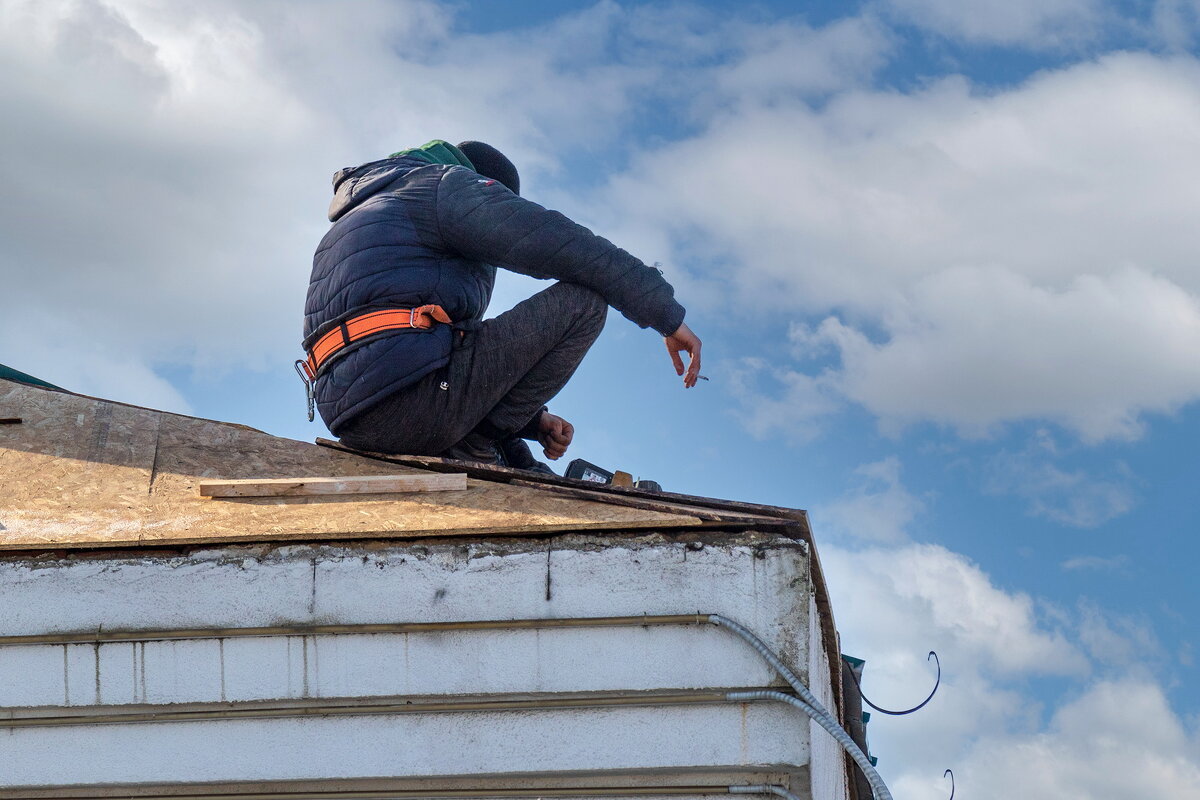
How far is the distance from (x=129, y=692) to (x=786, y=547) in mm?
2320

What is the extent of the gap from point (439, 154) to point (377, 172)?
0.43 meters

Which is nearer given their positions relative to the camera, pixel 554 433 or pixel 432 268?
pixel 432 268

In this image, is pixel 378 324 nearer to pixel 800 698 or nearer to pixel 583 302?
pixel 583 302

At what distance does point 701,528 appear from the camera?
14.2 ft

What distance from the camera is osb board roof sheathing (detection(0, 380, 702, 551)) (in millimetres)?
4477

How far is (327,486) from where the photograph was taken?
16.2ft

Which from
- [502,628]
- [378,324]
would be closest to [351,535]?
[502,628]

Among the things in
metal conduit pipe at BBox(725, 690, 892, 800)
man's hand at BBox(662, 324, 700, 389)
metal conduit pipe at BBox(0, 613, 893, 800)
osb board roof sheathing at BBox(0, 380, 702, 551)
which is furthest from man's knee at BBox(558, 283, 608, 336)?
metal conduit pipe at BBox(725, 690, 892, 800)

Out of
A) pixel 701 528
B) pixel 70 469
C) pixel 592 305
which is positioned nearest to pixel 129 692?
pixel 70 469

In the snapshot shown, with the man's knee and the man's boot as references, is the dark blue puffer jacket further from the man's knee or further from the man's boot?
the man's boot

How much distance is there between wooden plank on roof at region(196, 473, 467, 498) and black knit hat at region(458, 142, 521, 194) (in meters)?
2.22

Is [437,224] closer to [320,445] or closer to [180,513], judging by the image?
[320,445]

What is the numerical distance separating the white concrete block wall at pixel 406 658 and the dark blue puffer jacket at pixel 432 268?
129 cm

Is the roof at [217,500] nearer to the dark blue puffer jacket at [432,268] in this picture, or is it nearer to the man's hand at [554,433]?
the dark blue puffer jacket at [432,268]
